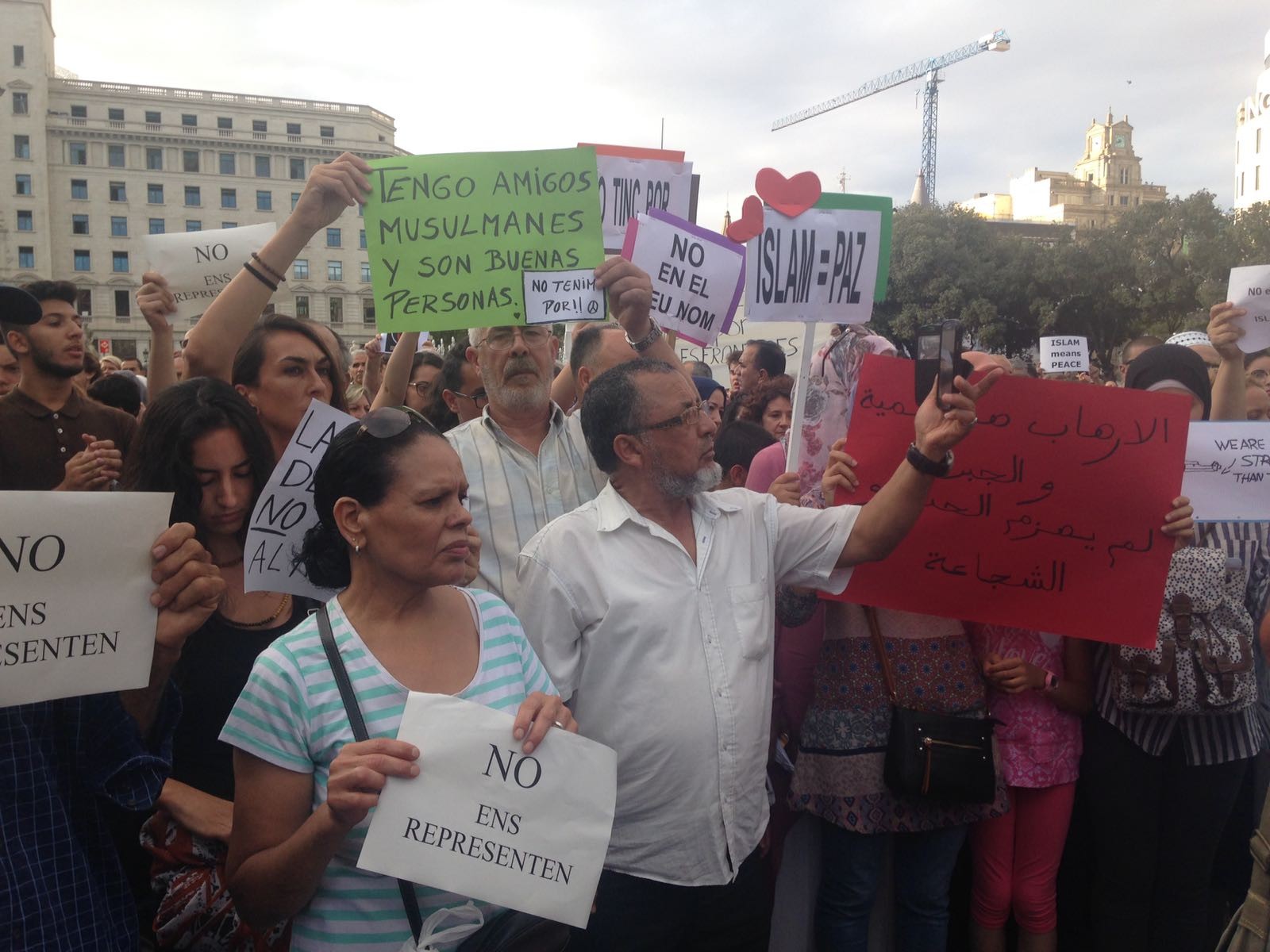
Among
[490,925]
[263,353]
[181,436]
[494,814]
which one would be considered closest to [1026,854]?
[490,925]

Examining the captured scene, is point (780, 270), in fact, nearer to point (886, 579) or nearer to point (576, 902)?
point (886, 579)

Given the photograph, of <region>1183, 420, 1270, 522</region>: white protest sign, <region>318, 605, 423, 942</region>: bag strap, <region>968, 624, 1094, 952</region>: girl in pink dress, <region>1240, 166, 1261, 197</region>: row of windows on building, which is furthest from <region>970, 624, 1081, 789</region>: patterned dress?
<region>1240, 166, 1261, 197</region>: row of windows on building

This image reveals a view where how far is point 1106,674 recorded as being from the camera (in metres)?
3.12

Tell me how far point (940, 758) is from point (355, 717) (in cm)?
176

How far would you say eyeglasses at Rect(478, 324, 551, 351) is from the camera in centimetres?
329

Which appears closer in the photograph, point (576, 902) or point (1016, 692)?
point (576, 902)

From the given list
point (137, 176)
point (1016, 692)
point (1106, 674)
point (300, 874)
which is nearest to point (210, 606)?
point (300, 874)

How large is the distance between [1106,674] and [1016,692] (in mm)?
353

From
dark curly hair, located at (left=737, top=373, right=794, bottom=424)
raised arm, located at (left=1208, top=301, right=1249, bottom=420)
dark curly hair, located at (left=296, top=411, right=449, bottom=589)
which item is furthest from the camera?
dark curly hair, located at (left=737, top=373, right=794, bottom=424)

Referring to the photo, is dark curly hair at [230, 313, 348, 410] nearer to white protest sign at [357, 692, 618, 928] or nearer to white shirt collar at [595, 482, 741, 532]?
white shirt collar at [595, 482, 741, 532]

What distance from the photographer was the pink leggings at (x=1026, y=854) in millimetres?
3092

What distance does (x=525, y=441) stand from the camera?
128 inches

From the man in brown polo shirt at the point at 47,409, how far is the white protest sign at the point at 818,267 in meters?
3.09

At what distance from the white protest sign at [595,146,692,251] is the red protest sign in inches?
71.6
